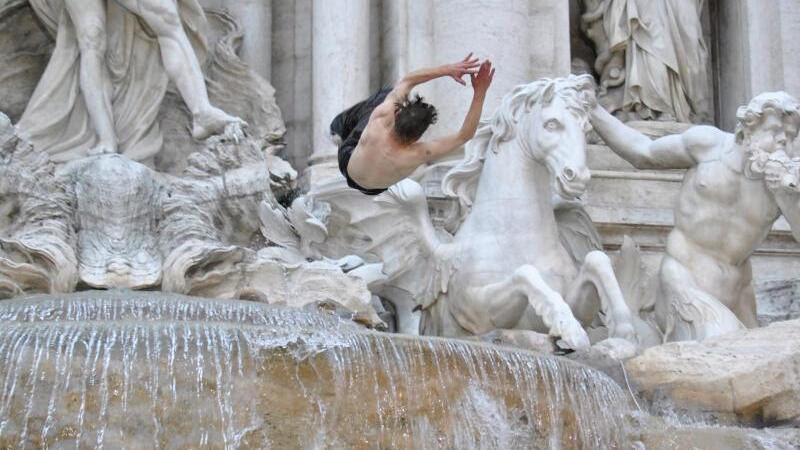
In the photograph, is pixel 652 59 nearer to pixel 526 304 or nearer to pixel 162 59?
pixel 162 59

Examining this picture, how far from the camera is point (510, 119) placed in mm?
9555

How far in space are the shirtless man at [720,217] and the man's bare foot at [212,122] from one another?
295 centimetres

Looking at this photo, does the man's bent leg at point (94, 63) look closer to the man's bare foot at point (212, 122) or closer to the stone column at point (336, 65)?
the man's bare foot at point (212, 122)

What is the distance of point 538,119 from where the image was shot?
931cm

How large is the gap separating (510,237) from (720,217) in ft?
3.82

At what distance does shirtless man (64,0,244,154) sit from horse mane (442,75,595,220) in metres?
1.95

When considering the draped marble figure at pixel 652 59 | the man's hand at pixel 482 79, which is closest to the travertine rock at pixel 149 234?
the man's hand at pixel 482 79

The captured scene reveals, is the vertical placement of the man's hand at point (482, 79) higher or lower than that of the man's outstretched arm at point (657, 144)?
higher

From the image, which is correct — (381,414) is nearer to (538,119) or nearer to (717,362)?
(717,362)

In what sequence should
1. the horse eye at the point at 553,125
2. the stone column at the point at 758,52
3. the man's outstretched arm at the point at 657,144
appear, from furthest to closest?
the stone column at the point at 758,52
the man's outstretched arm at the point at 657,144
the horse eye at the point at 553,125

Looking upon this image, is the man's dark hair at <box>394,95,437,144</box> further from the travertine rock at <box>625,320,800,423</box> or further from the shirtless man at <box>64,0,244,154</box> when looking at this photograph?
the shirtless man at <box>64,0,244,154</box>

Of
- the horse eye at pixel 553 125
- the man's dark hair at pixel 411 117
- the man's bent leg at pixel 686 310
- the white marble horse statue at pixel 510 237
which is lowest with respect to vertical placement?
the man's bent leg at pixel 686 310

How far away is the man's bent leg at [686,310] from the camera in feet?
29.7

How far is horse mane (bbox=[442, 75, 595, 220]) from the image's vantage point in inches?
367
